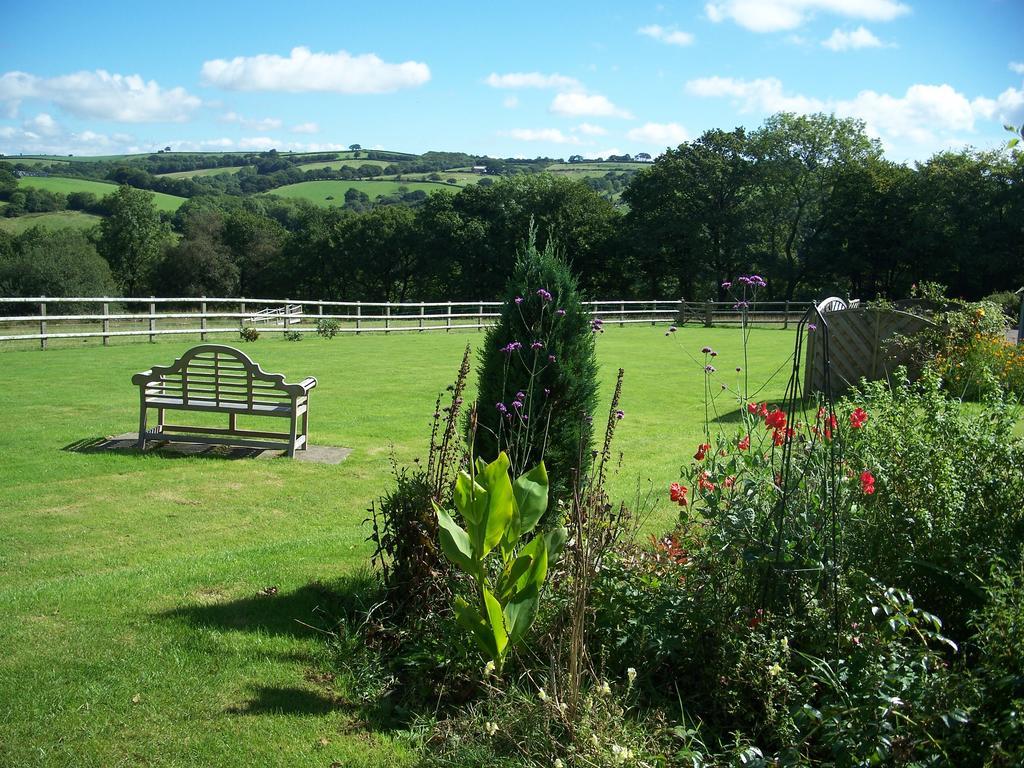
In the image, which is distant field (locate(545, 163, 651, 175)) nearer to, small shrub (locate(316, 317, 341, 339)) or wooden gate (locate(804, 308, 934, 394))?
small shrub (locate(316, 317, 341, 339))

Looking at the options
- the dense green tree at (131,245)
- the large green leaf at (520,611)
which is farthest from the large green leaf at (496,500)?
the dense green tree at (131,245)

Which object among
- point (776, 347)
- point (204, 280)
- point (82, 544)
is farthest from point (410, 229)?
point (82, 544)

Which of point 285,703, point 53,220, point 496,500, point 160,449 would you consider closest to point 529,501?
point 496,500

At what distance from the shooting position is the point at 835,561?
3322 millimetres

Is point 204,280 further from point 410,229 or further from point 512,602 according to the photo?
point 512,602

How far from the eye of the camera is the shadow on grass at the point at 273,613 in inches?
174

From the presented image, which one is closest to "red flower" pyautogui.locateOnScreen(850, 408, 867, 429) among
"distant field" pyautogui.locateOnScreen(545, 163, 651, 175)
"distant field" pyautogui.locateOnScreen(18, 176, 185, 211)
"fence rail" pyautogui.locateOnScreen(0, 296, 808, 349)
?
"fence rail" pyautogui.locateOnScreen(0, 296, 808, 349)

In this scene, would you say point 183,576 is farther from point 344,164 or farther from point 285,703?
point 344,164

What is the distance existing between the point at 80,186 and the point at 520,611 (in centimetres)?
9502

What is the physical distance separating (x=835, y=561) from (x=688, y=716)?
2.93 ft

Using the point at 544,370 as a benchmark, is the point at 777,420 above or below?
below

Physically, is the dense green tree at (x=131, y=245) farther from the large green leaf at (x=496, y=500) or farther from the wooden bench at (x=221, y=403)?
the large green leaf at (x=496, y=500)

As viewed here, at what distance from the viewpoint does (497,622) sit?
11.8 feet

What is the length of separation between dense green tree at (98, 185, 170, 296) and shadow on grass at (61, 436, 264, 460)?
57.2 metres
